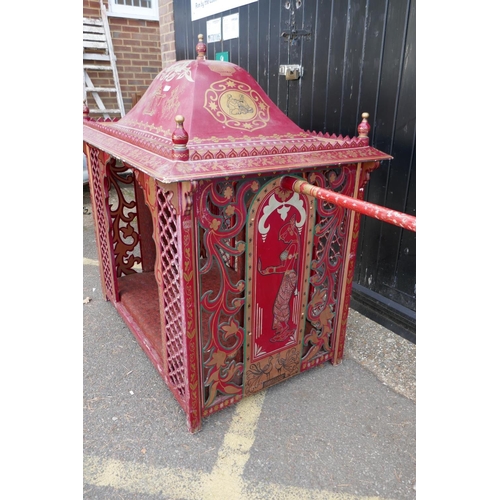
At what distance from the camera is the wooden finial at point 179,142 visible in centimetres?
134

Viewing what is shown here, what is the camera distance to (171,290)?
1736 mm

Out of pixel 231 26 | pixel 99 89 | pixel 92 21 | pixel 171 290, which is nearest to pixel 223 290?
pixel 171 290

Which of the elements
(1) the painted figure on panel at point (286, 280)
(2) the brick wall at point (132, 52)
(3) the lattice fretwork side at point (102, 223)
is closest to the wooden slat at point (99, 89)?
(2) the brick wall at point (132, 52)

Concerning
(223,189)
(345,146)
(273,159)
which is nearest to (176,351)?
(223,189)

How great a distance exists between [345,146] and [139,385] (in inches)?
65.8

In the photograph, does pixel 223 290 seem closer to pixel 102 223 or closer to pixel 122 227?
pixel 102 223

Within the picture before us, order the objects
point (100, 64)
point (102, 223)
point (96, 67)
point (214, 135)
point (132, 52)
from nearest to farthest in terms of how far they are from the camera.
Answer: point (214, 135), point (102, 223), point (96, 67), point (100, 64), point (132, 52)

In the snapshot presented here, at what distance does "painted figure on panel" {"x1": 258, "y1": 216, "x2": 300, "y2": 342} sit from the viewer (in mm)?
1823

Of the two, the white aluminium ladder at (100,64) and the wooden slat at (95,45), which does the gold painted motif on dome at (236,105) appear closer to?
the white aluminium ladder at (100,64)

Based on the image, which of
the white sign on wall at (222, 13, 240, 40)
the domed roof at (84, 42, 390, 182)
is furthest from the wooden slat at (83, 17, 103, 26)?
the domed roof at (84, 42, 390, 182)

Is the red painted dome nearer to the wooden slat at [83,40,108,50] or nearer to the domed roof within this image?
the domed roof

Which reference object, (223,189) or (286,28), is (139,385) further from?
(286,28)

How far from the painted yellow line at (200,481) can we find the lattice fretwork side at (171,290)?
35 cm

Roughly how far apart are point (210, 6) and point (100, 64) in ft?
11.7
